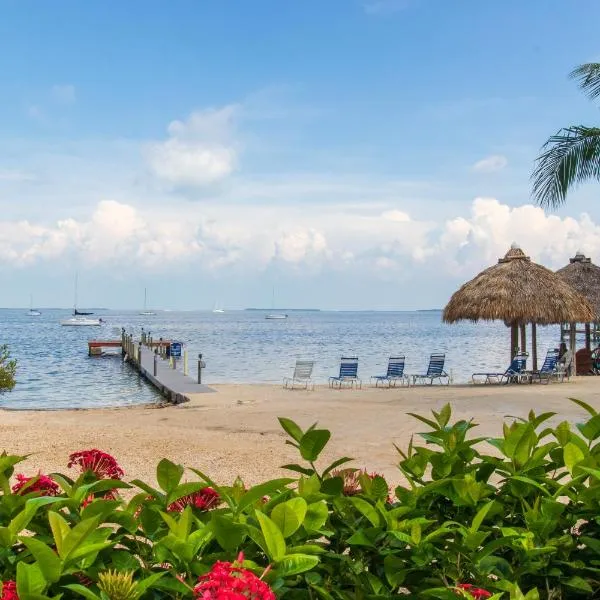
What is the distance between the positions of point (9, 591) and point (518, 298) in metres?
20.4

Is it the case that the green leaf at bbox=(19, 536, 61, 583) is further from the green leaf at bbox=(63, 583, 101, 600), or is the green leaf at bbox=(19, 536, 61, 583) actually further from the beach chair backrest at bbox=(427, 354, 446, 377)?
the beach chair backrest at bbox=(427, 354, 446, 377)

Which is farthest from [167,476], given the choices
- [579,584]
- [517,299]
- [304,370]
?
[517,299]

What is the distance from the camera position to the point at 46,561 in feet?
4.37

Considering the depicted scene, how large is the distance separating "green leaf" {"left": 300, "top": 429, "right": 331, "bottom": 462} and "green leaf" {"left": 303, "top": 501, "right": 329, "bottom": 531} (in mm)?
236

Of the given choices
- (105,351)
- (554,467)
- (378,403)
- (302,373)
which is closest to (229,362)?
(105,351)

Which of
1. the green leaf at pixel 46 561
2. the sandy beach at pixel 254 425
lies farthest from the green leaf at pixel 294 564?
the sandy beach at pixel 254 425

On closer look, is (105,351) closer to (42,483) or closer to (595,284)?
(595,284)

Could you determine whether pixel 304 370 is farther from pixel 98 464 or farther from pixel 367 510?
pixel 367 510

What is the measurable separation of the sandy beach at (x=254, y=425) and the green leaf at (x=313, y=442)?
4.39m

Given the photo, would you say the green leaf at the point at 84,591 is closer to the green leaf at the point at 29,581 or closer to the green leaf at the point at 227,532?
the green leaf at the point at 29,581

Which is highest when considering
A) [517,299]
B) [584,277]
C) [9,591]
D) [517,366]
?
[584,277]

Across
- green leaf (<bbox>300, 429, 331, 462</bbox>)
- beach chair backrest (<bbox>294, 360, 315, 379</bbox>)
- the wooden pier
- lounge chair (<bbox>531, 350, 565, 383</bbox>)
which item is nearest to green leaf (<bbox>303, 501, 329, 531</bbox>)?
green leaf (<bbox>300, 429, 331, 462</bbox>)

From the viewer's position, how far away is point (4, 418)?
46.3ft

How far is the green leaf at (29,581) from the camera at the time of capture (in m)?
1.26
